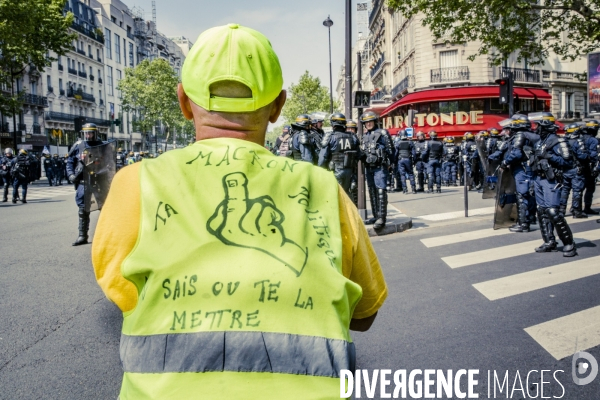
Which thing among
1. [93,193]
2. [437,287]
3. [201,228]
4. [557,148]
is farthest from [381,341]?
[93,193]

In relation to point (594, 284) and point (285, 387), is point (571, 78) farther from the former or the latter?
point (285, 387)

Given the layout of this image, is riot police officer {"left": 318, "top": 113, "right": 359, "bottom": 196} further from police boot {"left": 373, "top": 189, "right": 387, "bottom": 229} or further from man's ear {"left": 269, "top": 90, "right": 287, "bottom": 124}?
man's ear {"left": 269, "top": 90, "right": 287, "bottom": 124}

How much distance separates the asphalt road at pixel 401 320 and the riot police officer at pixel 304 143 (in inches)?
129

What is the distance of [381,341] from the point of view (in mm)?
4270

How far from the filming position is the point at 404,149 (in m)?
17.7

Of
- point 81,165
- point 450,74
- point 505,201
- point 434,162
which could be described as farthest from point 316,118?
point 450,74

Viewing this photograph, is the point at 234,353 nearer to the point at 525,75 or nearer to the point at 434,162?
the point at 434,162

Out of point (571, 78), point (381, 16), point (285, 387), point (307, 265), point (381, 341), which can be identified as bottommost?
point (381, 341)

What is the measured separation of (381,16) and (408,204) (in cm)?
4330

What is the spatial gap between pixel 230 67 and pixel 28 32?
1153 inches

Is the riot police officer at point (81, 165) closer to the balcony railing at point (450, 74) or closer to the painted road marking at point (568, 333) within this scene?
the painted road marking at point (568, 333)

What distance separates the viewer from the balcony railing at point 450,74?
113ft

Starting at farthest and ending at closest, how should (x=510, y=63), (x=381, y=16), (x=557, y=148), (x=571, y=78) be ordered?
(x=381, y=16) → (x=571, y=78) → (x=510, y=63) → (x=557, y=148)

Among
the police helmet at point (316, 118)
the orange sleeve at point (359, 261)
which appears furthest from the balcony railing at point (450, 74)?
the orange sleeve at point (359, 261)
